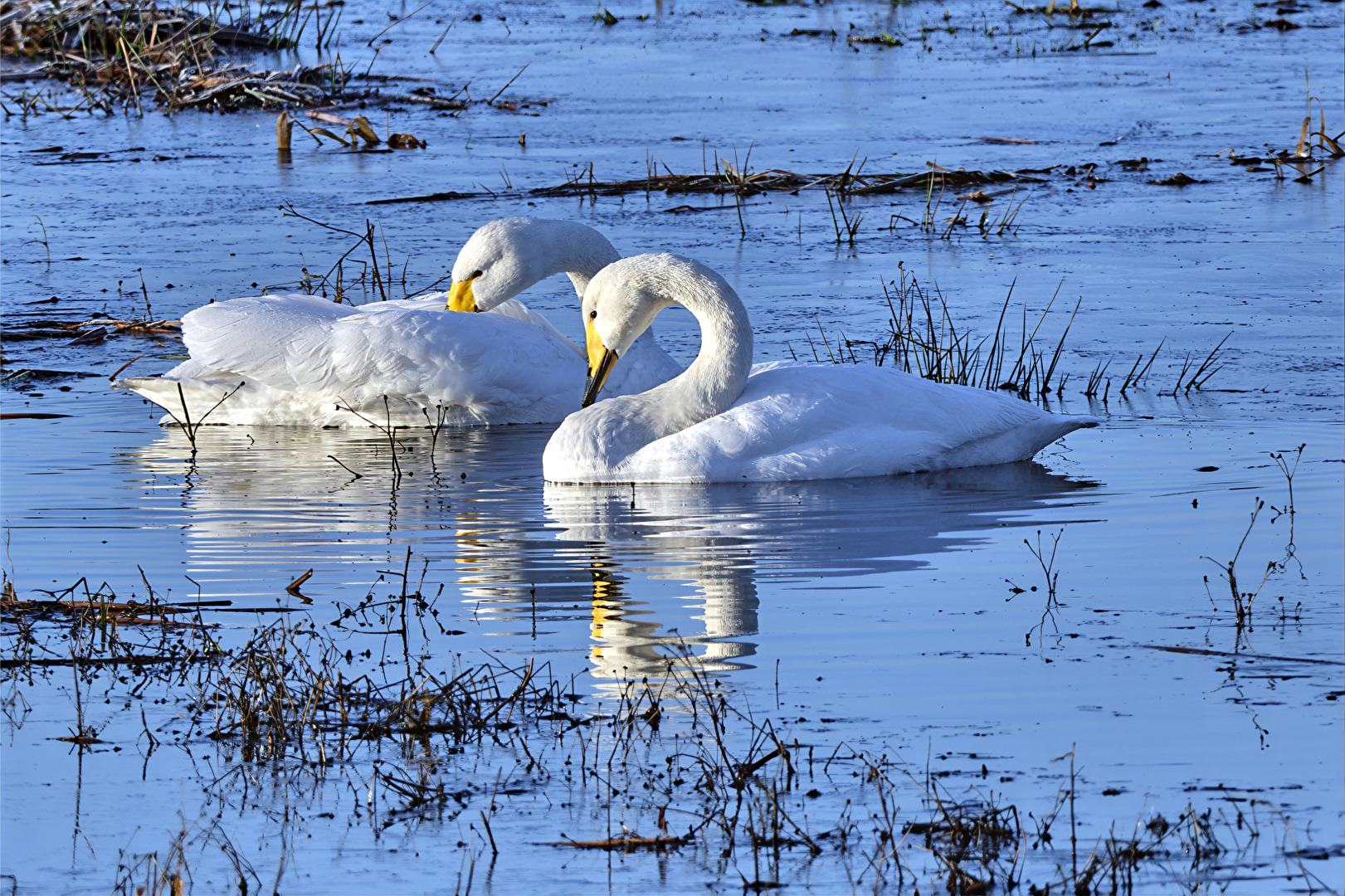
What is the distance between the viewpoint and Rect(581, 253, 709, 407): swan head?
8570mm

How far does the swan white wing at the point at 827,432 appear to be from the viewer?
824 centimetres

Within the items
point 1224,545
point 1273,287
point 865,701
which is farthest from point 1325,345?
point 865,701

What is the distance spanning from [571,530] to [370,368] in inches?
97.2

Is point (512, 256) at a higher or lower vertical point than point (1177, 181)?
lower

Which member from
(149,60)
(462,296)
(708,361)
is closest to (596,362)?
(708,361)

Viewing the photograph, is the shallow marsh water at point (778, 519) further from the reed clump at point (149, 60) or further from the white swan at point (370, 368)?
the reed clump at point (149, 60)

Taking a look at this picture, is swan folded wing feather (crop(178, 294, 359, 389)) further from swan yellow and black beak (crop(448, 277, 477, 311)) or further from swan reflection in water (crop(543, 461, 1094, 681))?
swan reflection in water (crop(543, 461, 1094, 681))

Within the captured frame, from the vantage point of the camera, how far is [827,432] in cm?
832

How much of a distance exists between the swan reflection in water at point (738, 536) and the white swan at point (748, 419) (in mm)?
Result: 86

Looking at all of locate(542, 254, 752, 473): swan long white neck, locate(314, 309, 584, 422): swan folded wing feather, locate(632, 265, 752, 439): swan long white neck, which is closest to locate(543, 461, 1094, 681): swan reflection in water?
locate(542, 254, 752, 473): swan long white neck

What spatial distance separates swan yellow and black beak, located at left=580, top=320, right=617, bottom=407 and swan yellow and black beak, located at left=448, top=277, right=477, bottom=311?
1.67m

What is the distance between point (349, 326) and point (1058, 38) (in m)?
16.0

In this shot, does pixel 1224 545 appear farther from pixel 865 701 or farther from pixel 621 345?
pixel 621 345

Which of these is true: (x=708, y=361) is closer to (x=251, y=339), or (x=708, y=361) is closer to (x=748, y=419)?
(x=748, y=419)
